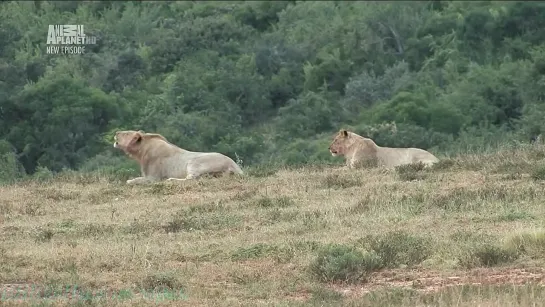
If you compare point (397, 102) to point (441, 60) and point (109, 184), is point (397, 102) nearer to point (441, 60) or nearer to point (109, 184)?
point (441, 60)

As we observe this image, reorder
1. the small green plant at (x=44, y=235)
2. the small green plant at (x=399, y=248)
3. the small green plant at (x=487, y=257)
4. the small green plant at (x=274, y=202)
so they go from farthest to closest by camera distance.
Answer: the small green plant at (x=274, y=202), the small green plant at (x=44, y=235), the small green plant at (x=399, y=248), the small green plant at (x=487, y=257)

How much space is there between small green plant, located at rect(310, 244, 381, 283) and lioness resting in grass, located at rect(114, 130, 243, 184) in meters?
5.85

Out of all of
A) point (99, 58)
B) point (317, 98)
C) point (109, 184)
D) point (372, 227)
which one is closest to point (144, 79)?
point (99, 58)

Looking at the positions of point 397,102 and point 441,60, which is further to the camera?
point 441,60

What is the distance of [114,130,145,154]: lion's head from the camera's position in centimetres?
1550

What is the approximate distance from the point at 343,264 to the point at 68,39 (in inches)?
1295

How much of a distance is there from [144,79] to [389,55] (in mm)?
8727

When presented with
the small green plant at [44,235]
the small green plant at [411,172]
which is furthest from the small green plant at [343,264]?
the small green plant at [411,172]

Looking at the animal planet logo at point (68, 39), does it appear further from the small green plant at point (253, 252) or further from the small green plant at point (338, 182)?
the small green plant at point (253, 252)

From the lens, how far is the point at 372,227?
1025 centimetres

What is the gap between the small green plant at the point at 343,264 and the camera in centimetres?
841

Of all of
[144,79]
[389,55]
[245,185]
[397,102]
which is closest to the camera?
[245,185]

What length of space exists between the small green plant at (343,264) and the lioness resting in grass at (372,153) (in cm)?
590

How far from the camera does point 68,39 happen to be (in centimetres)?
4038
